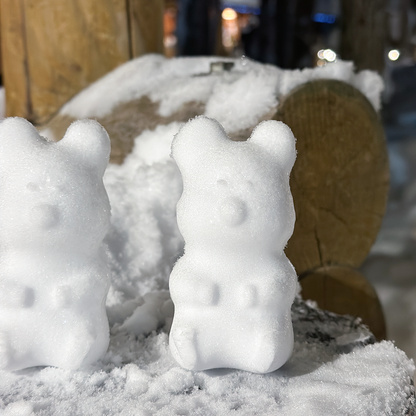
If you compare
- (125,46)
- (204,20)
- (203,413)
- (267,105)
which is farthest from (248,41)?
(203,413)

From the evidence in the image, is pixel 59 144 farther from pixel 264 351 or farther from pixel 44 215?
pixel 264 351

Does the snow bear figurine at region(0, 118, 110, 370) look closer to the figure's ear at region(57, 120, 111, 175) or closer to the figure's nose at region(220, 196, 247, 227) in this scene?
the figure's ear at region(57, 120, 111, 175)

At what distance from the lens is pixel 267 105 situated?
4.33 feet

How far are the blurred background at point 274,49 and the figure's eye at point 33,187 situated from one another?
3.41ft

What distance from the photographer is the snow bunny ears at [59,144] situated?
88 cm

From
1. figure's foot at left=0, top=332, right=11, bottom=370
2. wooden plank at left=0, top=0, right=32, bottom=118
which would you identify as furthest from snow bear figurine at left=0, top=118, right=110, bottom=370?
wooden plank at left=0, top=0, right=32, bottom=118

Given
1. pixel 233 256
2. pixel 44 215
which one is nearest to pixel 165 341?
pixel 233 256

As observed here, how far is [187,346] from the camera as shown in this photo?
855 millimetres

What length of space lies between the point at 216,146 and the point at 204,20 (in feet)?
9.01

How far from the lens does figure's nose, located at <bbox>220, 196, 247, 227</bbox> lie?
2.66 ft

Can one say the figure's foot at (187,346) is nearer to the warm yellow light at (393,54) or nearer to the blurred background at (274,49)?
the blurred background at (274,49)

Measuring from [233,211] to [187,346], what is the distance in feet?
0.87


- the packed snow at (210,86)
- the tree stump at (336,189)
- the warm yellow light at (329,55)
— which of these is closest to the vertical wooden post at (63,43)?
the packed snow at (210,86)

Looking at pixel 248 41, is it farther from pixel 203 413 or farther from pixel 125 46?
pixel 203 413
